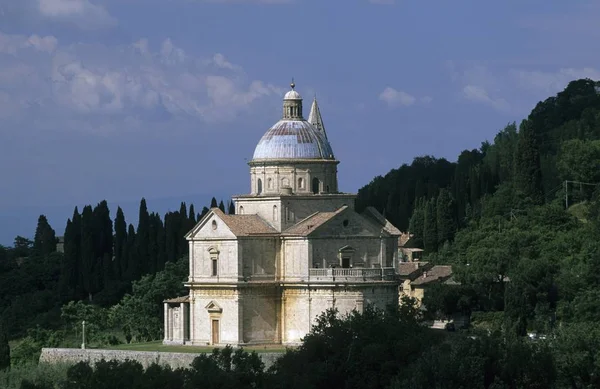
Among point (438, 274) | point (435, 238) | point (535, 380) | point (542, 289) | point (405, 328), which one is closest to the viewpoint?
point (535, 380)

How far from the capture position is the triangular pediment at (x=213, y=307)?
83.1m

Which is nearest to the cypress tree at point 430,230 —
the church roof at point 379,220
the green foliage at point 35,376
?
the church roof at point 379,220

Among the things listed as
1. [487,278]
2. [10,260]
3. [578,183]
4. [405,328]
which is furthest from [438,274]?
[10,260]

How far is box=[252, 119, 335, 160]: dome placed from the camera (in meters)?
84.8

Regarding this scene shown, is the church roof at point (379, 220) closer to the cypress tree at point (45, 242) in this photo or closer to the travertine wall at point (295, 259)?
the travertine wall at point (295, 259)

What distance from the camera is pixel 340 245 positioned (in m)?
82.9

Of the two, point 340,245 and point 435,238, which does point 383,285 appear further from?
point 435,238

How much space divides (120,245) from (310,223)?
3699cm

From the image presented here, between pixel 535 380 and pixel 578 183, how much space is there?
46697mm

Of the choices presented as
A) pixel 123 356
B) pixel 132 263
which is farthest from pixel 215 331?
pixel 132 263

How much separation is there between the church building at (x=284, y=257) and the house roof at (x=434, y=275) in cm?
1448

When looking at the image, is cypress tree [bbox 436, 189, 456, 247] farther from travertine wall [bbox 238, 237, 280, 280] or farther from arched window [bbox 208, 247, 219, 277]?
arched window [bbox 208, 247, 219, 277]

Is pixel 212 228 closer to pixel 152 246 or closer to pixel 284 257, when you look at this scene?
pixel 284 257

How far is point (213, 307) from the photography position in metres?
83.3
